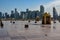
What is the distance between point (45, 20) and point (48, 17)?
142 centimetres

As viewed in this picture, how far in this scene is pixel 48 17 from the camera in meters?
59.4

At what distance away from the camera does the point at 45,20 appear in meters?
59.5
